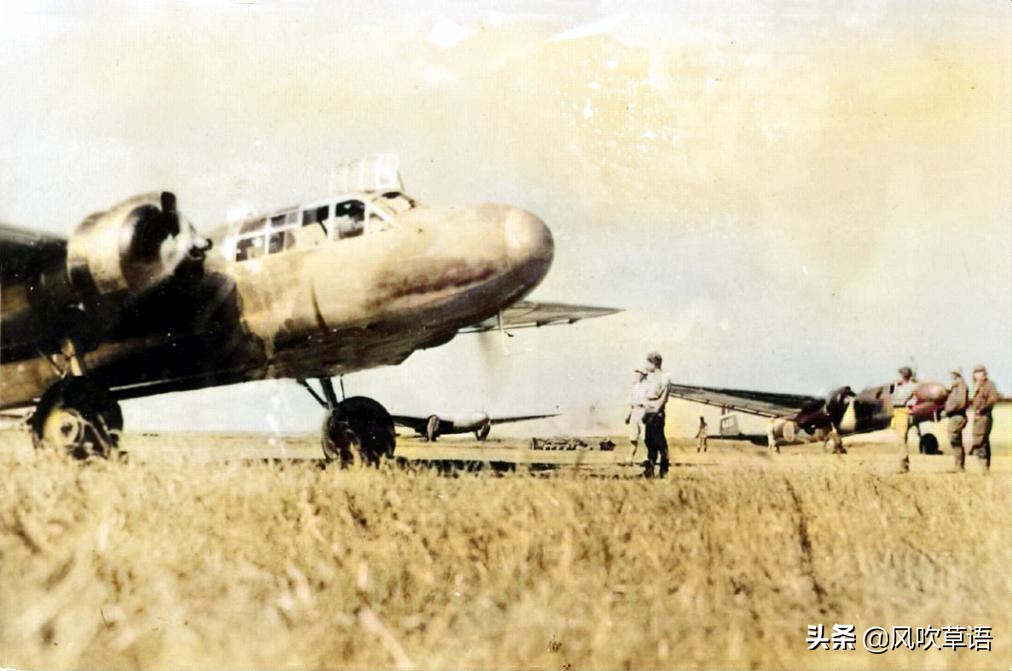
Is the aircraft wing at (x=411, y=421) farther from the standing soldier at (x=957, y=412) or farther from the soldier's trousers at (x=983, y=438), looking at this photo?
the soldier's trousers at (x=983, y=438)

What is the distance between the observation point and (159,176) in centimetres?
618

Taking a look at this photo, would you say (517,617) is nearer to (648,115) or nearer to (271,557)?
(271,557)

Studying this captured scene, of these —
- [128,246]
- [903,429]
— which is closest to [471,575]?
[128,246]

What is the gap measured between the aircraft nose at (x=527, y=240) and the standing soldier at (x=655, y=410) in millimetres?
1137

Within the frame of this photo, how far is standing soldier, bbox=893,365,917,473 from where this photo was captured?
632 centimetres

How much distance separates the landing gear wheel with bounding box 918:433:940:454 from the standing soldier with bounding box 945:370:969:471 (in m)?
0.23

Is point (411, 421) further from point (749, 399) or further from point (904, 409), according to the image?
point (904, 409)

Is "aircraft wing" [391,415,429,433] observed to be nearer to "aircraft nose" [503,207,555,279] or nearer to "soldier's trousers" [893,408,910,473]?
"aircraft nose" [503,207,555,279]

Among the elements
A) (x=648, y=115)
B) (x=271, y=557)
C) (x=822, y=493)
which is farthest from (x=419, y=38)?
(x=822, y=493)

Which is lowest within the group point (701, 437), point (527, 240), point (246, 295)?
point (701, 437)

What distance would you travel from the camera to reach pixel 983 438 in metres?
6.84

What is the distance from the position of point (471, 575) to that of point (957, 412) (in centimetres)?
460

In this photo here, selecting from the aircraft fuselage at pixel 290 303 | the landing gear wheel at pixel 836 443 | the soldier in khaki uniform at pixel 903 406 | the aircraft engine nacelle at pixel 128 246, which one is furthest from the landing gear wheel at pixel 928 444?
the aircraft engine nacelle at pixel 128 246

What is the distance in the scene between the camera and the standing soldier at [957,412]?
626 cm
